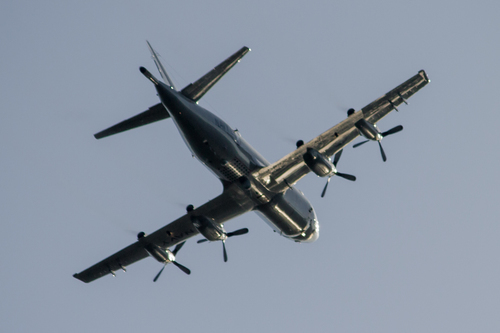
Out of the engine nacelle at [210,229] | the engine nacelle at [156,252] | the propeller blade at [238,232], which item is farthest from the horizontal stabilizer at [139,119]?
the engine nacelle at [156,252]

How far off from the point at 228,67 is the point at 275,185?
7.13 metres

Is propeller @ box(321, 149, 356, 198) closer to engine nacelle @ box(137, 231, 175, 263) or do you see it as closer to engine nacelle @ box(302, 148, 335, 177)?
engine nacelle @ box(302, 148, 335, 177)

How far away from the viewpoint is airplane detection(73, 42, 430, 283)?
1243 inches

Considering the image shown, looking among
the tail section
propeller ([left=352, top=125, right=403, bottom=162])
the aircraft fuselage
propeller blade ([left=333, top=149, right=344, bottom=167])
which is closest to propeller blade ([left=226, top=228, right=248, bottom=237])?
the aircraft fuselage

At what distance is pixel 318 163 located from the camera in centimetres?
3316

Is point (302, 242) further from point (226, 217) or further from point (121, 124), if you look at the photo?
point (121, 124)

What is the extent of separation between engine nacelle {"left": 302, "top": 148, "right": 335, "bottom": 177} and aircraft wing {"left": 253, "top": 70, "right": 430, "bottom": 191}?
2.50 ft

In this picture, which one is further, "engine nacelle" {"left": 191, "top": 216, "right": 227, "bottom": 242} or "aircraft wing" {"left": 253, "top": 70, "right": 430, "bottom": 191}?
"engine nacelle" {"left": 191, "top": 216, "right": 227, "bottom": 242}

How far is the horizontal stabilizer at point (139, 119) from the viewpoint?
109 feet

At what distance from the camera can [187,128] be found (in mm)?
30984

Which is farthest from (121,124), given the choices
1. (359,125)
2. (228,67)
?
(359,125)

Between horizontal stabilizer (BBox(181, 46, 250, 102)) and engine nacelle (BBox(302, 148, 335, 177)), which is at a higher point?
horizontal stabilizer (BBox(181, 46, 250, 102))

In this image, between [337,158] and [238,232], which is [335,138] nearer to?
[337,158]

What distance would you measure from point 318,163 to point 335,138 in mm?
1967
